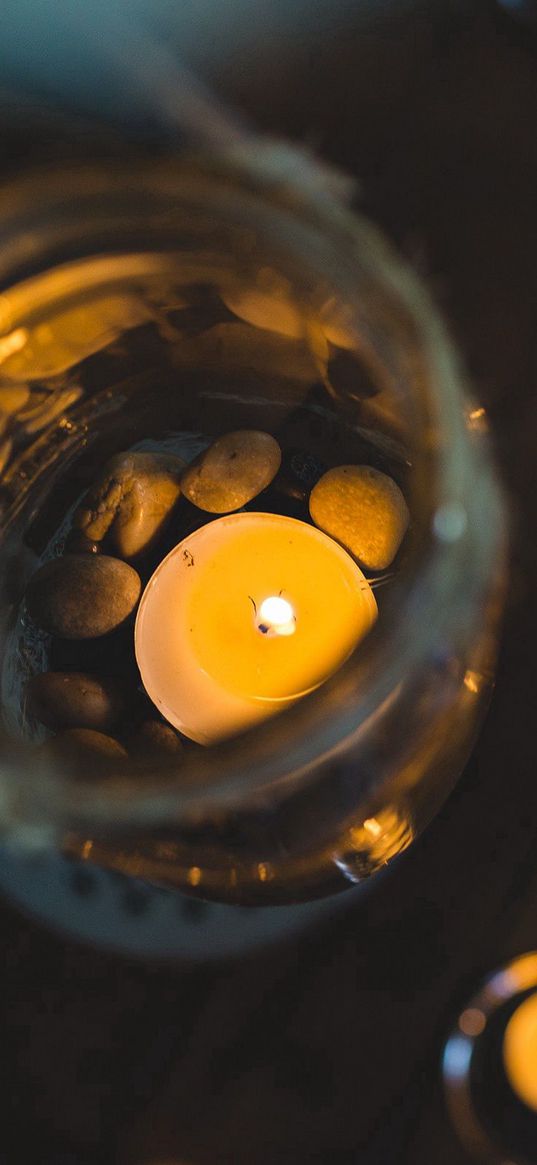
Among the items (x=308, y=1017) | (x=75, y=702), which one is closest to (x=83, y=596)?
(x=75, y=702)

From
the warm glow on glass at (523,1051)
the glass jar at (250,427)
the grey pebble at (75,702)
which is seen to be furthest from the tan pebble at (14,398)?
the warm glow on glass at (523,1051)

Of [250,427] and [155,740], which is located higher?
[250,427]

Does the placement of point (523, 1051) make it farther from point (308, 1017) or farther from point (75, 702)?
point (75, 702)

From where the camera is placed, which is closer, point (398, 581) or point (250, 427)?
point (398, 581)

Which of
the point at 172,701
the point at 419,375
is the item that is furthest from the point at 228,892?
the point at 419,375

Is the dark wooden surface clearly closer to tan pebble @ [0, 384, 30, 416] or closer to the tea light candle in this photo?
the tea light candle
